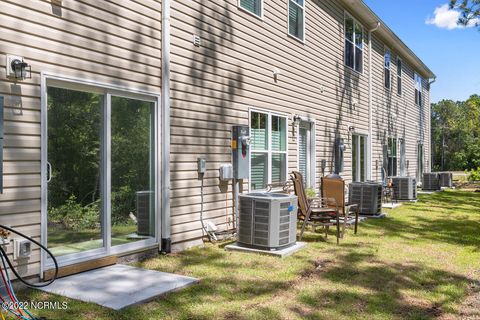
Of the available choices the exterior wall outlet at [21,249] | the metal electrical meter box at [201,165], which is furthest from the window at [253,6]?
the exterior wall outlet at [21,249]

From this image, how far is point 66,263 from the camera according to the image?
439 centimetres

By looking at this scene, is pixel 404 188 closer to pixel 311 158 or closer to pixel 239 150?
pixel 311 158

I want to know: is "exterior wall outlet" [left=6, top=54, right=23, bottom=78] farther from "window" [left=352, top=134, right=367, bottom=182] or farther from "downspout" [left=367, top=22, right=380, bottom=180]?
"downspout" [left=367, top=22, right=380, bottom=180]

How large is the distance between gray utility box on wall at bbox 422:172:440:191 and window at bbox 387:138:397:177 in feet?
5.91

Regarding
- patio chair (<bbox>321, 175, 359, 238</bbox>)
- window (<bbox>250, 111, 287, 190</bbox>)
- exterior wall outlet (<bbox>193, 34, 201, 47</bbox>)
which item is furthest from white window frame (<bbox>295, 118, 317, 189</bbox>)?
exterior wall outlet (<bbox>193, 34, 201, 47</bbox>)

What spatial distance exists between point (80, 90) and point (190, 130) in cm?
176

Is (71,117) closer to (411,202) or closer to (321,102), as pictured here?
(321,102)

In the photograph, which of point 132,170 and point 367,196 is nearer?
point 132,170

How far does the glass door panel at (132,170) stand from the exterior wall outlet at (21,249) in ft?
3.64

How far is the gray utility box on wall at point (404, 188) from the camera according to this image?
12.8m

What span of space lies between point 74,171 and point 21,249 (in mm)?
971

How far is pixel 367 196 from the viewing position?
30.7ft

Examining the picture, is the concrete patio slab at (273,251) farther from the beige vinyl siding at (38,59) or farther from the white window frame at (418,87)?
the white window frame at (418,87)

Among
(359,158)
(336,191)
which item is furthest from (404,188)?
(336,191)
